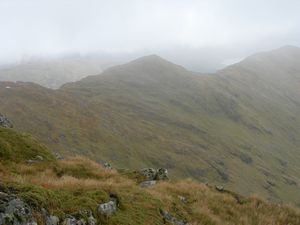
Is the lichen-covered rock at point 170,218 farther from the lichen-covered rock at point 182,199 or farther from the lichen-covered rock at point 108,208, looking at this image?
the lichen-covered rock at point 182,199

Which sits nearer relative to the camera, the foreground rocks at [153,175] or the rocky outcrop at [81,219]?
the rocky outcrop at [81,219]

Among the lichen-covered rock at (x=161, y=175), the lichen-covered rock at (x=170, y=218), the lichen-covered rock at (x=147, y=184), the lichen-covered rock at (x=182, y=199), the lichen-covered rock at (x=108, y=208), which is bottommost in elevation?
the lichen-covered rock at (x=161, y=175)

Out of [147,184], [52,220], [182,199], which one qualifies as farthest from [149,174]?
[52,220]

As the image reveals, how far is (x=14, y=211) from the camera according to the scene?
1030 cm

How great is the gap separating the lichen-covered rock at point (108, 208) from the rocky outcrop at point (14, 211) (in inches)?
113

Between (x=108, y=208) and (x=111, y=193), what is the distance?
150cm

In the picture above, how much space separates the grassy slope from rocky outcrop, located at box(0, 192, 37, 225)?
30 cm

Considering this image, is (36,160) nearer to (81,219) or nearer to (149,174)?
(149,174)

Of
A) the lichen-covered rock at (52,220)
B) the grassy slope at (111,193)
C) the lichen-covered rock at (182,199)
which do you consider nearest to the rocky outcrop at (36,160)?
the grassy slope at (111,193)

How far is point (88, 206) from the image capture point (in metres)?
12.8

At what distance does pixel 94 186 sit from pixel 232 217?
23.6ft

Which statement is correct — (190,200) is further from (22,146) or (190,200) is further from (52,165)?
(22,146)

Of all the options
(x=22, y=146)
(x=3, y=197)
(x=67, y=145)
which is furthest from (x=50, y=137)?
(x=3, y=197)

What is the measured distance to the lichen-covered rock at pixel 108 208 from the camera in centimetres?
1305
